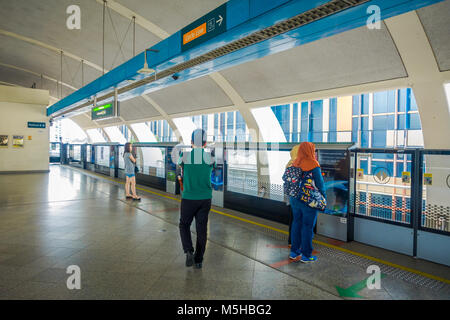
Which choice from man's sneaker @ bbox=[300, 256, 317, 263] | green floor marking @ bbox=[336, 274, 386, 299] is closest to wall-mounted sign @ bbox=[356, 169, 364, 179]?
man's sneaker @ bbox=[300, 256, 317, 263]

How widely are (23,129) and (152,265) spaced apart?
16153mm

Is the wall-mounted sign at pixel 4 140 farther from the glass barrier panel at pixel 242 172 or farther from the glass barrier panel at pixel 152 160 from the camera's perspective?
the glass barrier panel at pixel 242 172

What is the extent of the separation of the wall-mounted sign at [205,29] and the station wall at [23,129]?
1531 cm

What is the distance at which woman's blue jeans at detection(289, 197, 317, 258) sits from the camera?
12.1 feet

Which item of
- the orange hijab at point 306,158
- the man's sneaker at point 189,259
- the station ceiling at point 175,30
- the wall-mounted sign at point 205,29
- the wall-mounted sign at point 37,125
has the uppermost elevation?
the station ceiling at point 175,30

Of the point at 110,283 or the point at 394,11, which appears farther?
the point at 110,283

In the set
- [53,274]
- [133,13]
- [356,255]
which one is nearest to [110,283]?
[53,274]

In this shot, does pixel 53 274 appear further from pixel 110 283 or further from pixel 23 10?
pixel 23 10

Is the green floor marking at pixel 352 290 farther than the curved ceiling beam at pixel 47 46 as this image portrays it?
No

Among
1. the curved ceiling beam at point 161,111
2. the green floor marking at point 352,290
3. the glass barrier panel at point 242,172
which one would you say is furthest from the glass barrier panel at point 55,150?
the green floor marking at point 352,290

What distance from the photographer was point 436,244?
12.5 ft

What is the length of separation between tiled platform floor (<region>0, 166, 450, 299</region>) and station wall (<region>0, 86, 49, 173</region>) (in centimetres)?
1149

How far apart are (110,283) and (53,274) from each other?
78 cm

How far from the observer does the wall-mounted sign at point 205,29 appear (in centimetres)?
375
